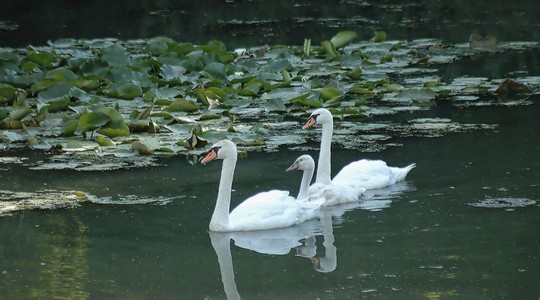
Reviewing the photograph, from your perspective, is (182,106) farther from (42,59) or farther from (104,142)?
(42,59)

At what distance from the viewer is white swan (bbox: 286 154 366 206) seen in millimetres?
9062

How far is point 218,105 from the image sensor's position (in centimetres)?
1255

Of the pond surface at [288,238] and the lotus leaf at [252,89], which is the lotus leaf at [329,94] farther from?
the pond surface at [288,238]

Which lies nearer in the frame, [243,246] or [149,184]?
[243,246]

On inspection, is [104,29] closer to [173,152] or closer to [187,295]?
[173,152]

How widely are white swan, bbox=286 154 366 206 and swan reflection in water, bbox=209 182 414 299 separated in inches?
2.3

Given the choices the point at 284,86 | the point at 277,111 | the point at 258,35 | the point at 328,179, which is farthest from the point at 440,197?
the point at 258,35

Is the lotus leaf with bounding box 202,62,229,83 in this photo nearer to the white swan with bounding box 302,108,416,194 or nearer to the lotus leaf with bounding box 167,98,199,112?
the lotus leaf with bounding box 167,98,199,112

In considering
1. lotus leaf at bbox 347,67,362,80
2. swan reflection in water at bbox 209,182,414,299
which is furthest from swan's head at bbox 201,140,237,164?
lotus leaf at bbox 347,67,362,80

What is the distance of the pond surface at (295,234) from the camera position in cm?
686

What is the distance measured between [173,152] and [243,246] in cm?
267

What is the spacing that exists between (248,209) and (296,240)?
48 centimetres

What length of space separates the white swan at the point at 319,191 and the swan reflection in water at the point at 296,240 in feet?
0.19

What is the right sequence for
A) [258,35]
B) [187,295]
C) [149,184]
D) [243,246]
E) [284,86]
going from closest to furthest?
[187,295], [243,246], [149,184], [284,86], [258,35]
